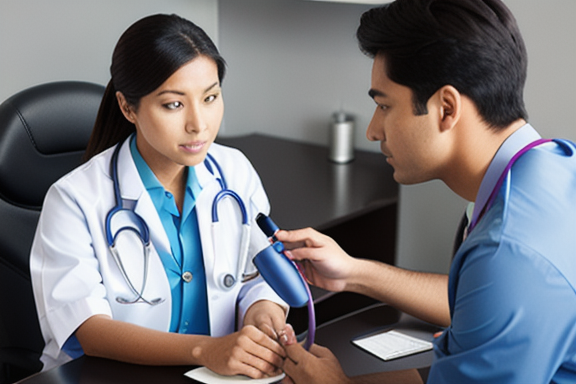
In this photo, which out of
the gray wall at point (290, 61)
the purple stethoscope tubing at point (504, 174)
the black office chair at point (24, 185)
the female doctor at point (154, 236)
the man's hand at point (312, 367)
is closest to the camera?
the purple stethoscope tubing at point (504, 174)

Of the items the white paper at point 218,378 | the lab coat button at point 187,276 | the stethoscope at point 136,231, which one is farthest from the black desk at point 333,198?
the white paper at point 218,378

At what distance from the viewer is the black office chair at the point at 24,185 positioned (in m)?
1.76

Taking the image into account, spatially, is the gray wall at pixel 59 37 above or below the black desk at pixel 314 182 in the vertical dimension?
above

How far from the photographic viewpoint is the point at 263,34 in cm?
290

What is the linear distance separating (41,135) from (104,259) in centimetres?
53

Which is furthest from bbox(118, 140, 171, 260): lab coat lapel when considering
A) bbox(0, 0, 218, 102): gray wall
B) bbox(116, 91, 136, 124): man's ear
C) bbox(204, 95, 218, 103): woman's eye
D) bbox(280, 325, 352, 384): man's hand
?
bbox(0, 0, 218, 102): gray wall

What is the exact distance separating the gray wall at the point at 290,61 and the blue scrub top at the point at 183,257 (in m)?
0.97

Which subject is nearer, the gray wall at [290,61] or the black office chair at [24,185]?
the black office chair at [24,185]

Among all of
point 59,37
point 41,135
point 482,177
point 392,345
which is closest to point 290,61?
point 59,37

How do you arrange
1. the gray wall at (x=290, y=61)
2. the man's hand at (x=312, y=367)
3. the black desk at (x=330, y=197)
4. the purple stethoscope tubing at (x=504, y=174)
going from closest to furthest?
1. the purple stethoscope tubing at (x=504, y=174)
2. the man's hand at (x=312, y=367)
3. the gray wall at (x=290, y=61)
4. the black desk at (x=330, y=197)

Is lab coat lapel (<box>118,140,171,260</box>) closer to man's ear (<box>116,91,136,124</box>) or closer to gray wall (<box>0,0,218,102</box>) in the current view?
man's ear (<box>116,91,136,124</box>)

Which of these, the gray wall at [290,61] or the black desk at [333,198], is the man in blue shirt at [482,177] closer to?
the black desk at [333,198]

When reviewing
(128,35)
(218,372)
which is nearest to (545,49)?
(128,35)

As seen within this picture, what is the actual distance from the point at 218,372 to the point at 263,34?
1.89 metres
